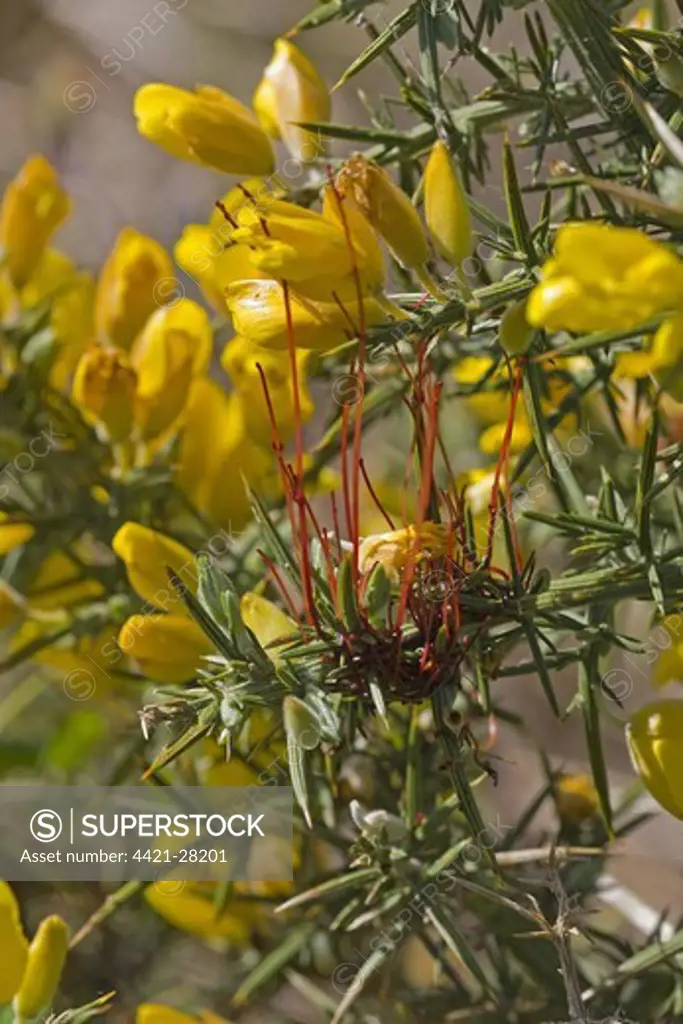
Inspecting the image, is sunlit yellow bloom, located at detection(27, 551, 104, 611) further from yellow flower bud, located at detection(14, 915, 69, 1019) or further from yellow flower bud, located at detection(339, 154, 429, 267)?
yellow flower bud, located at detection(339, 154, 429, 267)

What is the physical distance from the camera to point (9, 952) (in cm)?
83

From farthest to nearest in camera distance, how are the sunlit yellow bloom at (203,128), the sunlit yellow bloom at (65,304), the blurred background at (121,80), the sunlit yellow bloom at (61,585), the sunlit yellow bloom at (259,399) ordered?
the blurred background at (121,80)
the sunlit yellow bloom at (65,304)
the sunlit yellow bloom at (61,585)
the sunlit yellow bloom at (259,399)
the sunlit yellow bloom at (203,128)

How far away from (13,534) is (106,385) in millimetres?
153

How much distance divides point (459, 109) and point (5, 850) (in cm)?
75

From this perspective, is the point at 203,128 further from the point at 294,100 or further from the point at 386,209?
the point at 386,209

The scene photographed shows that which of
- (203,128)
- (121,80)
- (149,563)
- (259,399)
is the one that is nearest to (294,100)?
(203,128)

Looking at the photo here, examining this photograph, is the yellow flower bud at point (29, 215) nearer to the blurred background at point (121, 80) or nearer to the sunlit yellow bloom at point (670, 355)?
the sunlit yellow bloom at point (670, 355)

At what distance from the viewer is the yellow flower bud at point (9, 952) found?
82 centimetres

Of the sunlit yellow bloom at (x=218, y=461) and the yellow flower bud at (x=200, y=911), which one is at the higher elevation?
the sunlit yellow bloom at (x=218, y=461)

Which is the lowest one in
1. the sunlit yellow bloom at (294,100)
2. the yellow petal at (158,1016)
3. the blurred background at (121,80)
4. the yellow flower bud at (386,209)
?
the yellow petal at (158,1016)

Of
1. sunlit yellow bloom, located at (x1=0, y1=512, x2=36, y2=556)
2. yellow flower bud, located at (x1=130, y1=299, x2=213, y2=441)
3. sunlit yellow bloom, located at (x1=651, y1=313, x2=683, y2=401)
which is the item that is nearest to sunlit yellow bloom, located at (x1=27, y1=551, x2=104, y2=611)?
sunlit yellow bloom, located at (x1=0, y1=512, x2=36, y2=556)

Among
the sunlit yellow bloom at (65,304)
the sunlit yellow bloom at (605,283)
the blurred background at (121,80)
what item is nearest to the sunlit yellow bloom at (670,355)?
the sunlit yellow bloom at (605,283)

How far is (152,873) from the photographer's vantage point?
977mm

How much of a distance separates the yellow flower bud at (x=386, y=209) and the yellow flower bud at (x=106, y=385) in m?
0.38
